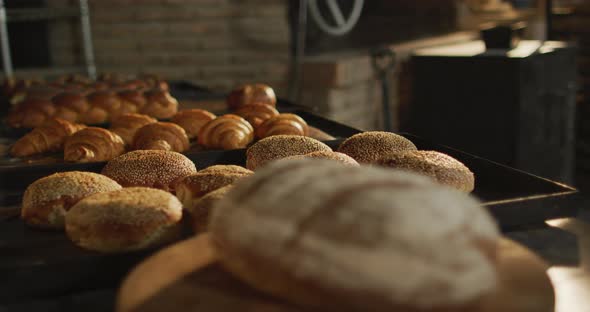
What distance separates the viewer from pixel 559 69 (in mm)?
4371

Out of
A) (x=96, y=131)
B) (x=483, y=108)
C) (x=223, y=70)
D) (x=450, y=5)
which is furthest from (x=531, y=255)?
(x=450, y=5)

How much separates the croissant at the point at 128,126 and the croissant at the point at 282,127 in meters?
0.38

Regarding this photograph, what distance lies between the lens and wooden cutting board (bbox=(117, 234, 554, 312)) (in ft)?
2.21

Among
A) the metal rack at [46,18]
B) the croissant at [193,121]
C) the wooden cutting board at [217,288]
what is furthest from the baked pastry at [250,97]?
the metal rack at [46,18]

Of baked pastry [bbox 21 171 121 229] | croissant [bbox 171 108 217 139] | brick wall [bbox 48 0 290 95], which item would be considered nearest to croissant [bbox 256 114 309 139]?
croissant [bbox 171 108 217 139]

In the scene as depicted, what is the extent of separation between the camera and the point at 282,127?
6.42ft

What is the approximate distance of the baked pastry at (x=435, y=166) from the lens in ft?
4.04

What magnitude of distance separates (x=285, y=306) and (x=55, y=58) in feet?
13.4

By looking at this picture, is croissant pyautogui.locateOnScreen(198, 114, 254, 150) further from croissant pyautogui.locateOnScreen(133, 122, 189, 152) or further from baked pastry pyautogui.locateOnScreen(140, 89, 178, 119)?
baked pastry pyautogui.locateOnScreen(140, 89, 178, 119)

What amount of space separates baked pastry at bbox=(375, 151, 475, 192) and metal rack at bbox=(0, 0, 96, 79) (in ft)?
10.8

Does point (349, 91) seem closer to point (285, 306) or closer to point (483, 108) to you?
point (483, 108)

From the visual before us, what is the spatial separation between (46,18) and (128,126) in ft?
8.43

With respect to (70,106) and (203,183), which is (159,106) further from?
(203,183)

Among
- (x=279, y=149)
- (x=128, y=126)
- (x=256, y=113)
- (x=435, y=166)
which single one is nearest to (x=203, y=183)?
(x=279, y=149)
